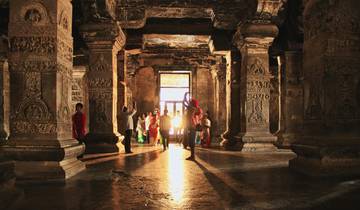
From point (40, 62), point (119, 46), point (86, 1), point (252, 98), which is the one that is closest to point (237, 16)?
point (252, 98)

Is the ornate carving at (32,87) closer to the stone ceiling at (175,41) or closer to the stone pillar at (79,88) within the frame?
the stone ceiling at (175,41)

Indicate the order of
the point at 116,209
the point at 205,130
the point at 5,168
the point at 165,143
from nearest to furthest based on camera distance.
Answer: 1. the point at 116,209
2. the point at 5,168
3. the point at 165,143
4. the point at 205,130

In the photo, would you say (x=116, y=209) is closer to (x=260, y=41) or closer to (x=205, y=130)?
(x=260, y=41)

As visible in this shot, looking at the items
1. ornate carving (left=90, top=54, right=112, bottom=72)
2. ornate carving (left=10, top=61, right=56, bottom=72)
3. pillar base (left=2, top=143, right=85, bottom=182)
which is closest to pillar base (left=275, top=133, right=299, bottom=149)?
ornate carving (left=90, top=54, right=112, bottom=72)

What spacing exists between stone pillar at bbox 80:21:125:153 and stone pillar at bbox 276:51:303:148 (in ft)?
19.7

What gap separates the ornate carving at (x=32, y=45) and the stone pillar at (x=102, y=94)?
14.5 ft

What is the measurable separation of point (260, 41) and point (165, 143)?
4.33 meters

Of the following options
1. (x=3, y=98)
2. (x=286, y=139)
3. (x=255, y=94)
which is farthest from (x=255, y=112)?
(x=3, y=98)

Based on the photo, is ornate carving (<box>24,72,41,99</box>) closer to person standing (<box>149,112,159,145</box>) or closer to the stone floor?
the stone floor

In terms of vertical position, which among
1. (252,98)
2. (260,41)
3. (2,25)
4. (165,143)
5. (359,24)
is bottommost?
(165,143)

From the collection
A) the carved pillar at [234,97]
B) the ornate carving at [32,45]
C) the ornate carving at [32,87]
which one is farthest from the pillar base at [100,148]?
the ornate carving at [32,45]

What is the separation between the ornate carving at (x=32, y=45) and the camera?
489 cm

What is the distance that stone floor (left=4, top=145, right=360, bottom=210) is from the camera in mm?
3246

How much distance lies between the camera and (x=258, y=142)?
30.7 ft
